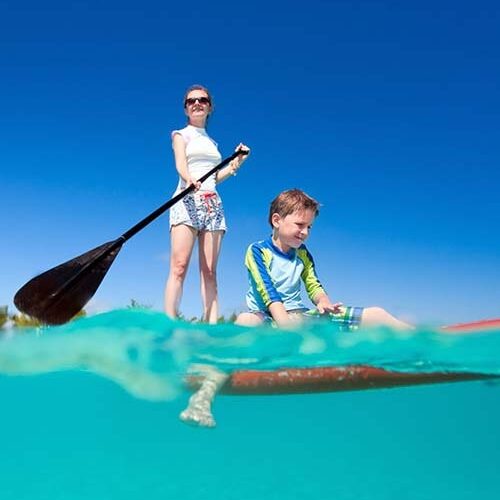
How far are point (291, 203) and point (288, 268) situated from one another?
650mm

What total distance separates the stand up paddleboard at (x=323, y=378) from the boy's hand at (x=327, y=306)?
1.46 m

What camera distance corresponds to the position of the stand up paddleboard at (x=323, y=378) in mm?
6398

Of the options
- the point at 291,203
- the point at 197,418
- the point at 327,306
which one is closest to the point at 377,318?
the point at 327,306

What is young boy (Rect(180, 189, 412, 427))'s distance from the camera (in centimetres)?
500

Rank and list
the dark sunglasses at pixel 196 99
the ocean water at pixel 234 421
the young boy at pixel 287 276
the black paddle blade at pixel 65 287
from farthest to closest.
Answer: the dark sunglasses at pixel 196 99 → the ocean water at pixel 234 421 → the black paddle blade at pixel 65 287 → the young boy at pixel 287 276

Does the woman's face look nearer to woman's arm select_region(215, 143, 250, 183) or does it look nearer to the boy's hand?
woman's arm select_region(215, 143, 250, 183)

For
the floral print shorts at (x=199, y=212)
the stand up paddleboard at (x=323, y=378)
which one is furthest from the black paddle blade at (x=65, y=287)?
the stand up paddleboard at (x=323, y=378)

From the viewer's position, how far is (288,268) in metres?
5.19

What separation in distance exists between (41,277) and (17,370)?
10.7 feet

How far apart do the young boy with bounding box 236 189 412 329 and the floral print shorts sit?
0.88 m

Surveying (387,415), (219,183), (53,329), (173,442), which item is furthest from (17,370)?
(387,415)

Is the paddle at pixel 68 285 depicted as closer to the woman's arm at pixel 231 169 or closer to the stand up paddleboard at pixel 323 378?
the woman's arm at pixel 231 169

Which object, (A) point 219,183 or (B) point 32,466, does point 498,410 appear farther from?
(B) point 32,466

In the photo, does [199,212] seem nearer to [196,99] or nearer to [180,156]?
[180,156]
